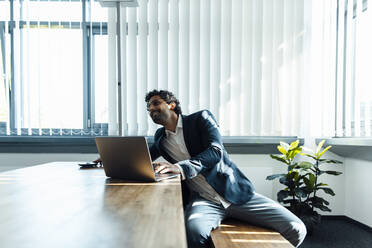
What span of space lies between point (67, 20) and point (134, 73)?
2.74 feet

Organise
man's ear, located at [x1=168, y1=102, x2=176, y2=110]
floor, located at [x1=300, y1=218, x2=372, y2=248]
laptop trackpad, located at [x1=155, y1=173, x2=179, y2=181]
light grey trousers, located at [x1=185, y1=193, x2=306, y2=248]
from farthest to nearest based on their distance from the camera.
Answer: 1. floor, located at [x1=300, y1=218, x2=372, y2=248]
2. man's ear, located at [x1=168, y1=102, x2=176, y2=110]
3. light grey trousers, located at [x1=185, y1=193, x2=306, y2=248]
4. laptop trackpad, located at [x1=155, y1=173, x2=179, y2=181]

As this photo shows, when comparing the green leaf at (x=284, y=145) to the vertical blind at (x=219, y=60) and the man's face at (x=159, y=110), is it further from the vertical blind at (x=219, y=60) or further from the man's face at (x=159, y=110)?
the man's face at (x=159, y=110)

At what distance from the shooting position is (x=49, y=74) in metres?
2.99

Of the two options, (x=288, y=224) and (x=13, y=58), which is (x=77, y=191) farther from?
(x=13, y=58)

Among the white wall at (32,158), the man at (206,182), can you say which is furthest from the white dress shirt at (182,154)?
the white wall at (32,158)

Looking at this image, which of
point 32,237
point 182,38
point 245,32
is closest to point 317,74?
point 245,32

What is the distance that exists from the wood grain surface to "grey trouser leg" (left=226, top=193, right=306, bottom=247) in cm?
5

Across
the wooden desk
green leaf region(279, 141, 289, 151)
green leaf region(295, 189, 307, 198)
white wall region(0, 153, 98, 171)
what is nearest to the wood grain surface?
the wooden desk

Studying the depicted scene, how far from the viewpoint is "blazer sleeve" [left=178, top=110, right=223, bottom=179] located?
154 cm

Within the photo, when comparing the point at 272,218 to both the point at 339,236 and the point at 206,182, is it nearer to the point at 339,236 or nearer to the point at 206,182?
the point at 206,182

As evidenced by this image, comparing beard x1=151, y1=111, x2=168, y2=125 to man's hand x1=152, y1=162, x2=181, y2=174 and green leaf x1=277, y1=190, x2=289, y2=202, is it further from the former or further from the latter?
green leaf x1=277, y1=190, x2=289, y2=202

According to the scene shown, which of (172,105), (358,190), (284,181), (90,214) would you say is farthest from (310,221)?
(90,214)

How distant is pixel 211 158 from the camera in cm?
170

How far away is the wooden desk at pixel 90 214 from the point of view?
596mm
